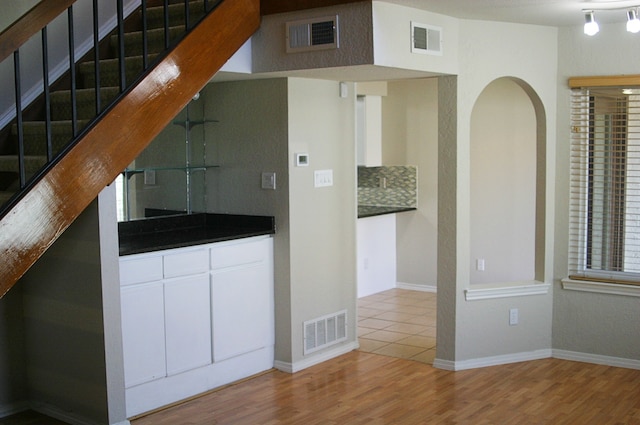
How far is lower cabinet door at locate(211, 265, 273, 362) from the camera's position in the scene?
4.87 metres

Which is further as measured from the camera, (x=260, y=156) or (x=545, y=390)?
(x=260, y=156)

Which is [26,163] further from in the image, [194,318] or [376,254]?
[376,254]

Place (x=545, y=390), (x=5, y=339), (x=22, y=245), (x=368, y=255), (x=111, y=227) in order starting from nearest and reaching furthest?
(x=22, y=245) → (x=111, y=227) → (x=5, y=339) → (x=545, y=390) → (x=368, y=255)

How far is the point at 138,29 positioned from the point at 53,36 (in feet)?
2.00

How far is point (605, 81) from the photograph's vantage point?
519cm

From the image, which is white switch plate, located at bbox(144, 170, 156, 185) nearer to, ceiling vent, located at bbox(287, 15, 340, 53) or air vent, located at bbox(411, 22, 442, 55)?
ceiling vent, located at bbox(287, 15, 340, 53)

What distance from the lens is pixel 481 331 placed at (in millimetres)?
5273

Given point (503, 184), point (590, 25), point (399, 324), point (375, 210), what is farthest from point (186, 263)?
point (503, 184)

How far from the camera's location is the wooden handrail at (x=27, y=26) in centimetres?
339

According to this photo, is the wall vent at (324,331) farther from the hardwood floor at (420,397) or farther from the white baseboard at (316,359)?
the hardwood floor at (420,397)

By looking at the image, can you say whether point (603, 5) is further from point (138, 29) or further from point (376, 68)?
point (138, 29)

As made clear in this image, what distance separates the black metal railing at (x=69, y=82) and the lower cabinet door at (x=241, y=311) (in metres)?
1.30

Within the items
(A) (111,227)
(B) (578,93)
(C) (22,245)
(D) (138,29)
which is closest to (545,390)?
(B) (578,93)

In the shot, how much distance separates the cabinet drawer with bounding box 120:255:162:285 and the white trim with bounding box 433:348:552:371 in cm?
201
